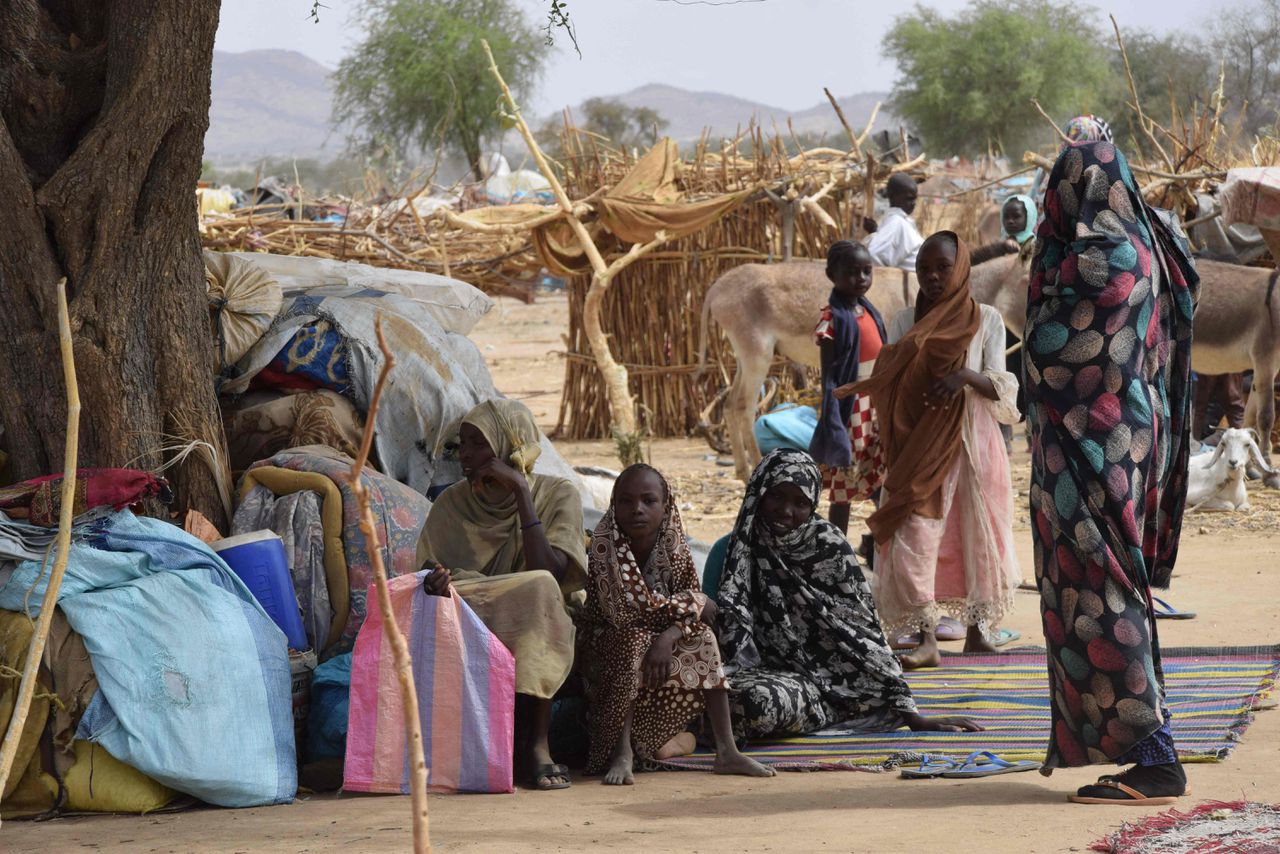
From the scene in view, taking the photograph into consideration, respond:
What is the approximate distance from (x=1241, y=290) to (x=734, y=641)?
695 centimetres

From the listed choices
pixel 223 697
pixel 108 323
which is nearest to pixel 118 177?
pixel 108 323

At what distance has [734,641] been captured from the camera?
5.14 m

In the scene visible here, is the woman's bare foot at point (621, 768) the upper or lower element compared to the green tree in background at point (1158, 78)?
lower

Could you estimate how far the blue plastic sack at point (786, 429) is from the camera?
10.1m

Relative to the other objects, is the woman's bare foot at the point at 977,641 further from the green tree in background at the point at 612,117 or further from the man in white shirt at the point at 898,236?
the green tree in background at the point at 612,117

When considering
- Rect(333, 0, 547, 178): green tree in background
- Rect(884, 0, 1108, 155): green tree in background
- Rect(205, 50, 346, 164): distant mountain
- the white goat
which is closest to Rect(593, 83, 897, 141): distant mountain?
Rect(205, 50, 346, 164): distant mountain

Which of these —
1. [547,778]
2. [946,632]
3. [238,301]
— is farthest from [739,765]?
[238,301]

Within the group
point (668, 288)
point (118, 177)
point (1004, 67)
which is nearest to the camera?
point (118, 177)

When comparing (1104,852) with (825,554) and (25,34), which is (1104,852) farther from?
(25,34)

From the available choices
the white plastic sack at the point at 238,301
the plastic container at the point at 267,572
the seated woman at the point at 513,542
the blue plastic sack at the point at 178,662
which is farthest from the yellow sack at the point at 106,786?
the white plastic sack at the point at 238,301

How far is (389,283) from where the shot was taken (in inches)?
283

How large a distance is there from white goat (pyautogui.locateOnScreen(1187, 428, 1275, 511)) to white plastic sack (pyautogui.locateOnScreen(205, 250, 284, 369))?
6043mm

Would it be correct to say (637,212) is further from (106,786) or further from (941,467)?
(106,786)

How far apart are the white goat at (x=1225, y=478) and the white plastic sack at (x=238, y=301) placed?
6.04 m
